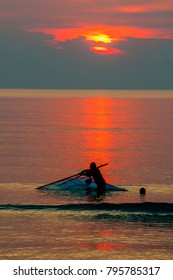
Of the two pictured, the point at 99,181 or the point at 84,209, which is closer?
the point at 84,209

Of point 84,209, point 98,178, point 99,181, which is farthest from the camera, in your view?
point 99,181

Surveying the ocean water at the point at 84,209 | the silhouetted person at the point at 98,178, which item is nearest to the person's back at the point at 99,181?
the silhouetted person at the point at 98,178

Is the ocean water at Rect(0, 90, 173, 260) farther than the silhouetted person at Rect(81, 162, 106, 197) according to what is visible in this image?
No

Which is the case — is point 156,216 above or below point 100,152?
below

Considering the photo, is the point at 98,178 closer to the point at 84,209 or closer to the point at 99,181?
the point at 99,181

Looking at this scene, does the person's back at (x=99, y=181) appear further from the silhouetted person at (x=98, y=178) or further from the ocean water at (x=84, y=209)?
the ocean water at (x=84, y=209)

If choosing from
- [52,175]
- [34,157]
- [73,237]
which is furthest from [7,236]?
[34,157]

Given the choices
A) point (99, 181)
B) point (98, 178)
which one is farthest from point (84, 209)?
point (99, 181)

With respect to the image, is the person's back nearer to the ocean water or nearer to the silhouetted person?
the silhouetted person

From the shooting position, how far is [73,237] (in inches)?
1464

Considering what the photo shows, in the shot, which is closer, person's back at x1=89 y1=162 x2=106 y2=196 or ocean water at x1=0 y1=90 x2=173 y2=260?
ocean water at x1=0 y1=90 x2=173 y2=260

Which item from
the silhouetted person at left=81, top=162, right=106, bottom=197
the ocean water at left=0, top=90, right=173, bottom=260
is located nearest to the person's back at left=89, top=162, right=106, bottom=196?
the silhouetted person at left=81, top=162, right=106, bottom=197

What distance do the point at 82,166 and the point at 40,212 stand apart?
28.7 meters
